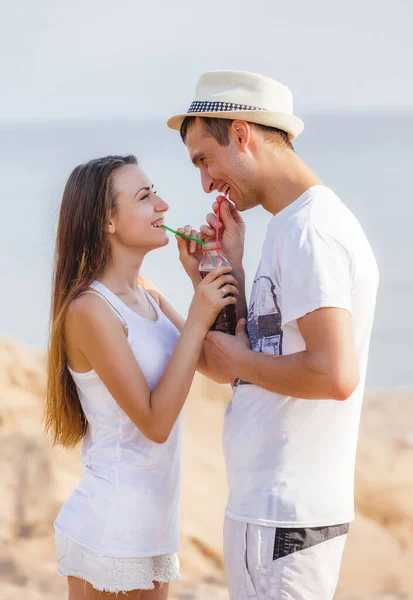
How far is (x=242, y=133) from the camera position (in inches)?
96.7

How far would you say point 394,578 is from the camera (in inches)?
216

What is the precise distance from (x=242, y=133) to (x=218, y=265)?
0.42 metres

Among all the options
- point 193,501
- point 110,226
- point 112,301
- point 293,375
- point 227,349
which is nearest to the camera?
point 293,375

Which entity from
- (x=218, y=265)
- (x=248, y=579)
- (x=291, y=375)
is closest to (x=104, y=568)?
(x=248, y=579)

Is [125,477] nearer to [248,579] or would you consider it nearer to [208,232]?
[248,579]

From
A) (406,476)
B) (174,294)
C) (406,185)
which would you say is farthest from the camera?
(406,185)

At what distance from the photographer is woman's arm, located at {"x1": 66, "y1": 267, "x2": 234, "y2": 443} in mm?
2490

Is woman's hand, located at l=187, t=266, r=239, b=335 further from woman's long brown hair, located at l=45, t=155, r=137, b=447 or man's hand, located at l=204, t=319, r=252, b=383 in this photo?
woman's long brown hair, located at l=45, t=155, r=137, b=447

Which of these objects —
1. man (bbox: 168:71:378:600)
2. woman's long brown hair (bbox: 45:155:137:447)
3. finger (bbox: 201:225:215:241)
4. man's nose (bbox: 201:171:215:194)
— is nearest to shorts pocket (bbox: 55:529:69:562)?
woman's long brown hair (bbox: 45:155:137:447)

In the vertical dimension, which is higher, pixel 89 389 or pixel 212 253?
pixel 212 253

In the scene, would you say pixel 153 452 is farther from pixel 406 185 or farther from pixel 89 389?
pixel 406 185

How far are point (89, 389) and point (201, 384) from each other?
4539 mm

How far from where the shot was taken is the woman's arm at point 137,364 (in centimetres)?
249

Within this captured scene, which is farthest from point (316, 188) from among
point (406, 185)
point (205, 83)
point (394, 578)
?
point (406, 185)
